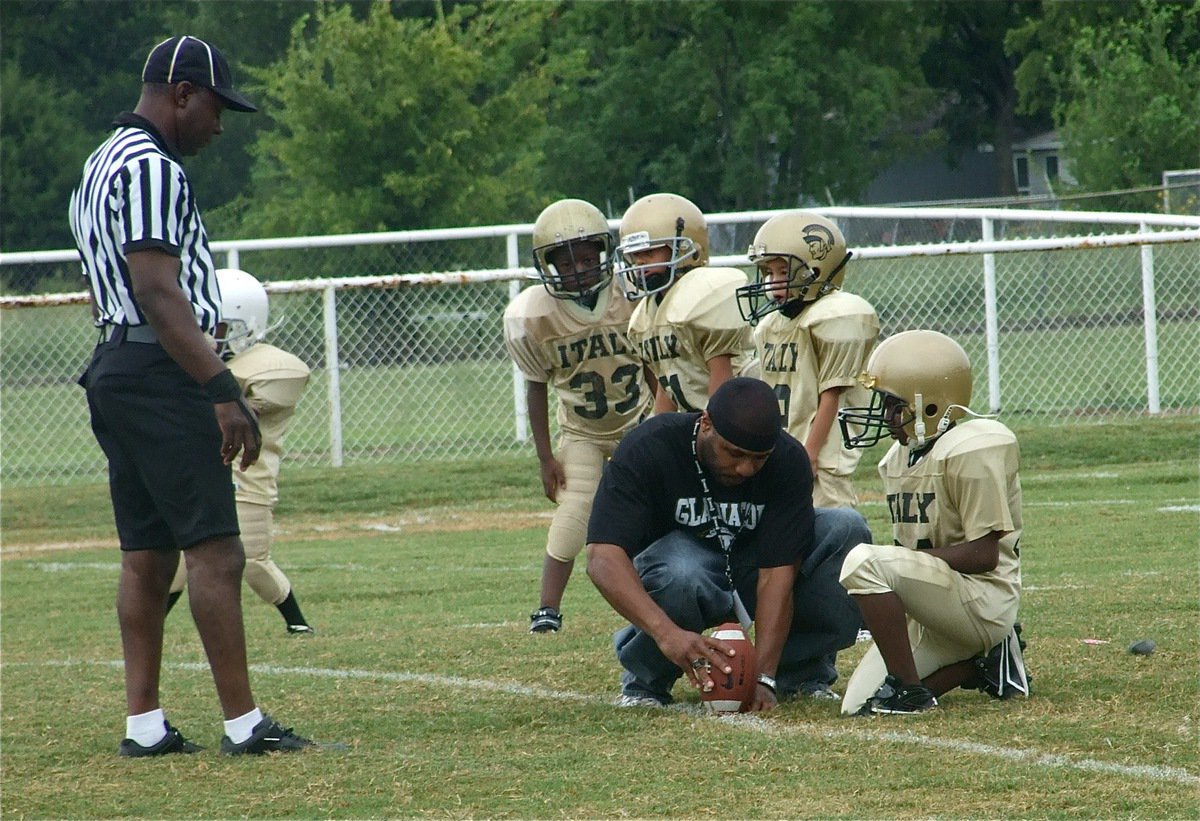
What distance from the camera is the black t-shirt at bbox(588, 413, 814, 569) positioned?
5320 mm

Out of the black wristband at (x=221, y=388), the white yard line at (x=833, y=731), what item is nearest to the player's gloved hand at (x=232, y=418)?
the black wristband at (x=221, y=388)

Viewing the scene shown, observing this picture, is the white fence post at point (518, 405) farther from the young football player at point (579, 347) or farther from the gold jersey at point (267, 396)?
the young football player at point (579, 347)

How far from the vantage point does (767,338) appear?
709cm

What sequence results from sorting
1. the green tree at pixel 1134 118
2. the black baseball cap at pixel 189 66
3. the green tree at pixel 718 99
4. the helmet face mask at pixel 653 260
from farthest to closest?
the green tree at pixel 718 99 → the green tree at pixel 1134 118 → the helmet face mask at pixel 653 260 → the black baseball cap at pixel 189 66

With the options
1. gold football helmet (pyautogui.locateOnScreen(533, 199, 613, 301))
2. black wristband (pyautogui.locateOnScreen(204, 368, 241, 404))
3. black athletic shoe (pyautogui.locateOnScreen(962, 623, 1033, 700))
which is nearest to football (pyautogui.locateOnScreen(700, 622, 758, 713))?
black athletic shoe (pyautogui.locateOnScreen(962, 623, 1033, 700))

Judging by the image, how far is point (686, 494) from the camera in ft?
17.7

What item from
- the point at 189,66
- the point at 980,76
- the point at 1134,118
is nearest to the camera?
the point at 189,66

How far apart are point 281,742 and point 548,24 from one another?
3412 cm

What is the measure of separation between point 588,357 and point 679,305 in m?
0.72

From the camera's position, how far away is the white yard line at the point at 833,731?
4.30 meters

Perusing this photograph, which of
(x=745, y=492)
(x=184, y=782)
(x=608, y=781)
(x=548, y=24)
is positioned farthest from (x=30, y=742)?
(x=548, y=24)

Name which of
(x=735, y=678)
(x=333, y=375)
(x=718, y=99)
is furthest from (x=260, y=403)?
(x=718, y=99)

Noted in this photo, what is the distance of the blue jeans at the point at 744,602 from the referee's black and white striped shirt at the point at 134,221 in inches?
63.9

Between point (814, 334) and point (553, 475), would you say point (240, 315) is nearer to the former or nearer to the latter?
point (553, 475)
